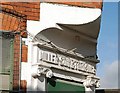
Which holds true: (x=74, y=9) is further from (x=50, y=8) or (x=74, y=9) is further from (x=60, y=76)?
(x=60, y=76)

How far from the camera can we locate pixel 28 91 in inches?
397

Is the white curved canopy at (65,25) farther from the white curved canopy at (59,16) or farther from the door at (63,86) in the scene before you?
the door at (63,86)

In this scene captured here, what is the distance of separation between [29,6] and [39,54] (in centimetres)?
126

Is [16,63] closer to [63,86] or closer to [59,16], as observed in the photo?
[63,86]

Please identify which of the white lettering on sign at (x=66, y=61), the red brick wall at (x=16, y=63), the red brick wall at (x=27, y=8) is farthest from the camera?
the white lettering on sign at (x=66, y=61)

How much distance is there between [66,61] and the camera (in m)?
11.1

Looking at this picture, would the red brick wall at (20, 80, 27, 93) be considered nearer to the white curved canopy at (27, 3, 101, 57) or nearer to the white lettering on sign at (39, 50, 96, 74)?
the white lettering on sign at (39, 50, 96, 74)

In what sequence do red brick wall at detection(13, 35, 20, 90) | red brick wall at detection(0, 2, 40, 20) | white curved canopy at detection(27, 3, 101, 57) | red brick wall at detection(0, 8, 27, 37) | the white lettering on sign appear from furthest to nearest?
white curved canopy at detection(27, 3, 101, 57), the white lettering on sign, red brick wall at detection(0, 2, 40, 20), red brick wall at detection(0, 8, 27, 37), red brick wall at detection(13, 35, 20, 90)

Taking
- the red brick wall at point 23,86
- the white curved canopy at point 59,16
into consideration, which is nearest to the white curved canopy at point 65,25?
the white curved canopy at point 59,16

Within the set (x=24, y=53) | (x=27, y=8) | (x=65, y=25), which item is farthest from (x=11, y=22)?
(x=65, y=25)

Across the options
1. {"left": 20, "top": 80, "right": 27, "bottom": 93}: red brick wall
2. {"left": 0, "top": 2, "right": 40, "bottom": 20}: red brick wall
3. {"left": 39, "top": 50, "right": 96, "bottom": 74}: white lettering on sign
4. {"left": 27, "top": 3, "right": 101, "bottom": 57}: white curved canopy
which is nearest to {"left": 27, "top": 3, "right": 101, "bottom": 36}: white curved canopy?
{"left": 27, "top": 3, "right": 101, "bottom": 57}: white curved canopy

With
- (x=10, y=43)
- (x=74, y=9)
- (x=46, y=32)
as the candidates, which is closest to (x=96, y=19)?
(x=74, y=9)

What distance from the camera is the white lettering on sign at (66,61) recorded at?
34.7ft

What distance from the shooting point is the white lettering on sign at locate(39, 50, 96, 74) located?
34.7ft
